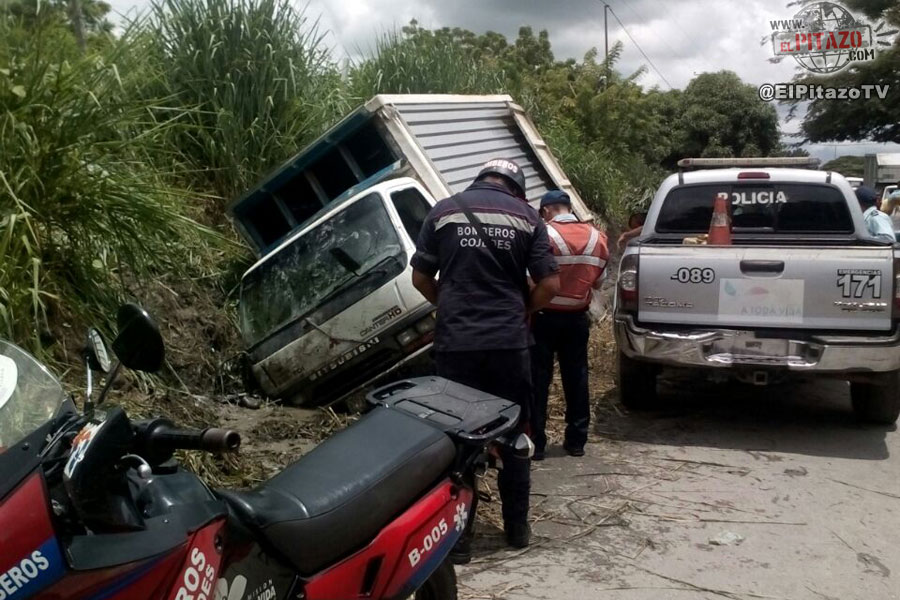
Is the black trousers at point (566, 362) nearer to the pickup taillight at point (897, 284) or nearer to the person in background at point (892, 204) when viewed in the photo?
the pickup taillight at point (897, 284)

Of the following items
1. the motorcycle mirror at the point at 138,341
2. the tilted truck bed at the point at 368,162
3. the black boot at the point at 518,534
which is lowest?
the black boot at the point at 518,534

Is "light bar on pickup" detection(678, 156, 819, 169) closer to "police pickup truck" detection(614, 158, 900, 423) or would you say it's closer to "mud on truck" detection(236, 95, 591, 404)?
"police pickup truck" detection(614, 158, 900, 423)

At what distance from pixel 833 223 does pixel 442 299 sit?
359 centimetres

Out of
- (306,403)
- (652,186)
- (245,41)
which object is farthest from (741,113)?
(306,403)

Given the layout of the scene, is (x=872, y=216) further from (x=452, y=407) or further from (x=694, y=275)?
(x=452, y=407)

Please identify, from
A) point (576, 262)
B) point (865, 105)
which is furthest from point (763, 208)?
point (865, 105)

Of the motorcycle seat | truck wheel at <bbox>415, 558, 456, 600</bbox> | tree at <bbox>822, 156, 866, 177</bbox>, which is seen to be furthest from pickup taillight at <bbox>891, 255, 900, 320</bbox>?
tree at <bbox>822, 156, 866, 177</bbox>

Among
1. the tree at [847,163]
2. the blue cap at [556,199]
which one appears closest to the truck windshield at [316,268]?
the blue cap at [556,199]

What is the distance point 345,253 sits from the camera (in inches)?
234

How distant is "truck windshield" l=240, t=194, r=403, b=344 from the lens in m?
6.15

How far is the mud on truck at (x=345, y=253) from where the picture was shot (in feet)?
19.3

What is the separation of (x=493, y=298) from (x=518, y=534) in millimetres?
1174

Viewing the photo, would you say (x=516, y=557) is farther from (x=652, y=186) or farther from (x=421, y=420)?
(x=652, y=186)

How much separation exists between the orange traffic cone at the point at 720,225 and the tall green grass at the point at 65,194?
380 cm
